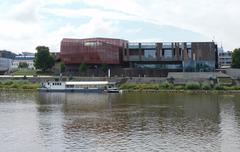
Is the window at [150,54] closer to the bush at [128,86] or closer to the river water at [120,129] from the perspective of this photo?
the bush at [128,86]

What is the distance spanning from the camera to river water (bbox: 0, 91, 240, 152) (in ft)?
92.1

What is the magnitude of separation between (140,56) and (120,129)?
Result: 8311 centimetres

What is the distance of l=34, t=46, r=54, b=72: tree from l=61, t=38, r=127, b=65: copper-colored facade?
4.09m

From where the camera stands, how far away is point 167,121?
39.3 metres

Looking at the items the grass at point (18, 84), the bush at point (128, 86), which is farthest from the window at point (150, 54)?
the grass at point (18, 84)

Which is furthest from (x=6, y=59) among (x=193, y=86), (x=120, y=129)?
(x=120, y=129)

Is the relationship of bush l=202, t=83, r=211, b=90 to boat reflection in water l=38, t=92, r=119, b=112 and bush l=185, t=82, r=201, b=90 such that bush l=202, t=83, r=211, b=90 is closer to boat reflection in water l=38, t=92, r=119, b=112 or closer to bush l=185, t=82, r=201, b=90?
bush l=185, t=82, r=201, b=90

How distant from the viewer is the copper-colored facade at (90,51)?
114438 millimetres

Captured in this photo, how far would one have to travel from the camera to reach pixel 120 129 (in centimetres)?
3469

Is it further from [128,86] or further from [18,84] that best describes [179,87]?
[18,84]

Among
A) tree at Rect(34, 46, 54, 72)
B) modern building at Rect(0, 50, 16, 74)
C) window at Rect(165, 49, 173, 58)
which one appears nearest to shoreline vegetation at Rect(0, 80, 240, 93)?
tree at Rect(34, 46, 54, 72)

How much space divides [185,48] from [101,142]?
86.1 metres

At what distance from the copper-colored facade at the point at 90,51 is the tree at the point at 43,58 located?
4091mm

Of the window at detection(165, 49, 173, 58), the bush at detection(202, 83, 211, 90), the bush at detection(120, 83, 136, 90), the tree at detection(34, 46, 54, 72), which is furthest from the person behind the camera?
the window at detection(165, 49, 173, 58)
